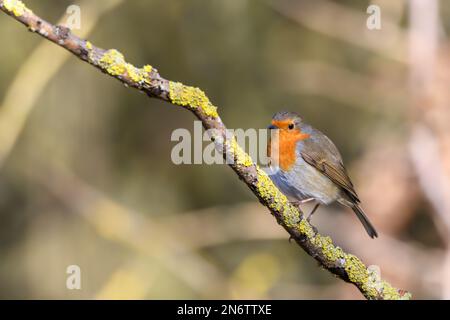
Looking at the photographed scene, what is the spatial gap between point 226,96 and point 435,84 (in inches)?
87.8

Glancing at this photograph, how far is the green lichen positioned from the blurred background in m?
3.32

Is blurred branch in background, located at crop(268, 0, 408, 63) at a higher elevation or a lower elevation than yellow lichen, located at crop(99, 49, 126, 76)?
higher

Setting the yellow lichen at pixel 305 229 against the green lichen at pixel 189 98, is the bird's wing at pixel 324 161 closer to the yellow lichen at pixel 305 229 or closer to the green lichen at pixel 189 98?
the yellow lichen at pixel 305 229

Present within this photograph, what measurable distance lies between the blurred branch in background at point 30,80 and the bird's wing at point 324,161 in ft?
7.81

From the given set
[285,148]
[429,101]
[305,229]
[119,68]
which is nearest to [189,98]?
[119,68]

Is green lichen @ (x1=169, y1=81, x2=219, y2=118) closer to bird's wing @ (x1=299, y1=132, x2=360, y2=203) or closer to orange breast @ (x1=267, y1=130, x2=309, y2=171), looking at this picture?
orange breast @ (x1=267, y1=130, x2=309, y2=171)

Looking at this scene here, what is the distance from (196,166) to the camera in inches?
271

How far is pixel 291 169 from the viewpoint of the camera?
4.41m

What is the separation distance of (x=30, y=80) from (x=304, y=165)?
2682mm

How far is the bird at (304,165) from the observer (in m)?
Answer: 4.40

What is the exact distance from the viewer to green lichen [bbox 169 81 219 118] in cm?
229

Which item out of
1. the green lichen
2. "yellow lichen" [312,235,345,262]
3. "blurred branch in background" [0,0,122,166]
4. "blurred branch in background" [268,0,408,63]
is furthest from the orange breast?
"blurred branch in background" [268,0,408,63]

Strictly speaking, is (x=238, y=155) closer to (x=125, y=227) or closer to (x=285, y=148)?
(x=285, y=148)
